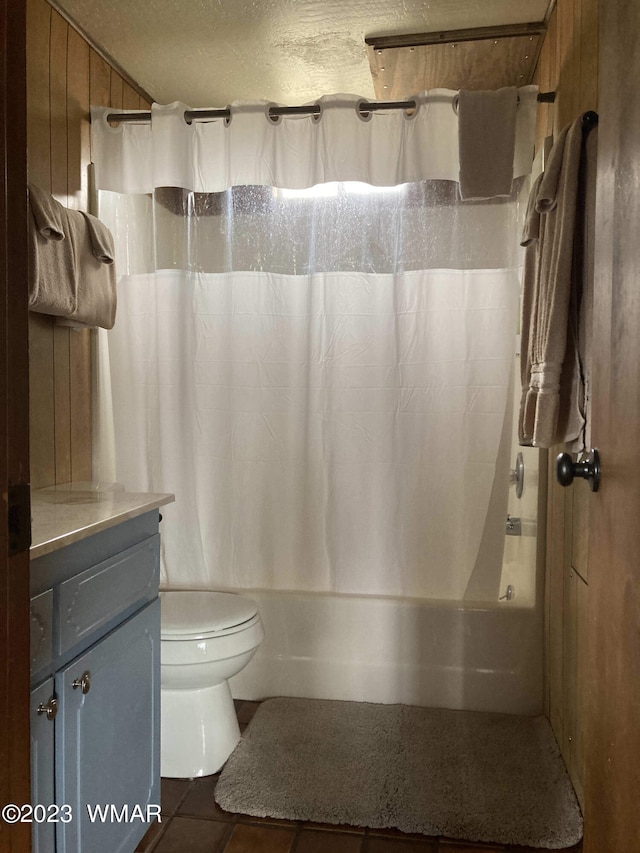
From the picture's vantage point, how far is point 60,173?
2205mm

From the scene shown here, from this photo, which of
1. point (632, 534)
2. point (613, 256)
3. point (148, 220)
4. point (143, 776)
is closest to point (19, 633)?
point (632, 534)

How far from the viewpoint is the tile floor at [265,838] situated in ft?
5.45

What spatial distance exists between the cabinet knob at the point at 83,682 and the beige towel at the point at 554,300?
3.81ft

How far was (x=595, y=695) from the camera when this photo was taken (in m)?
0.96

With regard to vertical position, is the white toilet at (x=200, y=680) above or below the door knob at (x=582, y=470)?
below

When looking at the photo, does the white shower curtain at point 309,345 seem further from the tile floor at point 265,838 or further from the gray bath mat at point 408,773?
the tile floor at point 265,838

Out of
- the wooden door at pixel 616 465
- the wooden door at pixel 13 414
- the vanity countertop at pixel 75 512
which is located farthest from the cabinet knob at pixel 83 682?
the wooden door at pixel 616 465

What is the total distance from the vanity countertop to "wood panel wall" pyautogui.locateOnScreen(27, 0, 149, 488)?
0.22 meters

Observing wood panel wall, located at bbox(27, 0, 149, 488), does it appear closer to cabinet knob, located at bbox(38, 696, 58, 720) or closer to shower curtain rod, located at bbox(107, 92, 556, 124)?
shower curtain rod, located at bbox(107, 92, 556, 124)

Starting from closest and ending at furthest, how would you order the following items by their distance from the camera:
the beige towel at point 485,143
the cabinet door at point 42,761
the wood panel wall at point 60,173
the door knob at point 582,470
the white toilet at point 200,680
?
1. the door knob at point 582,470
2. the cabinet door at point 42,761
3. the white toilet at point 200,680
4. the wood panel wall at point 60,173
5. the beige towel at point 485,143

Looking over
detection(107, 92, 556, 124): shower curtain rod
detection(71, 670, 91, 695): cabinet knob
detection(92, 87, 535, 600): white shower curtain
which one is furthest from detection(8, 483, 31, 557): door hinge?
detection(107, 92, 556, 124): shower curtain rod

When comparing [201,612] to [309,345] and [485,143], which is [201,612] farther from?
[485,143]

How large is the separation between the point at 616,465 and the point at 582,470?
12 cm

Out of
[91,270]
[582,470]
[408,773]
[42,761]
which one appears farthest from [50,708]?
[91,270]
